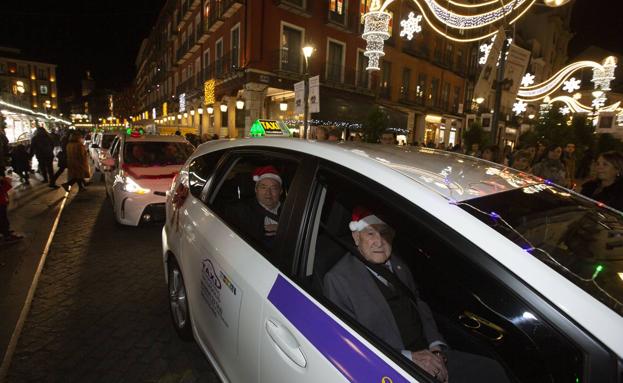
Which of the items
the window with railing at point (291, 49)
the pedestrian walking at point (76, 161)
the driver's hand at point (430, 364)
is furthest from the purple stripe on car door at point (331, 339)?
the window with railing at point (291, 49)

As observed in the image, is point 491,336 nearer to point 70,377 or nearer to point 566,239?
point 566,239

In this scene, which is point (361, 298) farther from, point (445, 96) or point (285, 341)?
point (445, 96)

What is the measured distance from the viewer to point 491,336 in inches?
77.8

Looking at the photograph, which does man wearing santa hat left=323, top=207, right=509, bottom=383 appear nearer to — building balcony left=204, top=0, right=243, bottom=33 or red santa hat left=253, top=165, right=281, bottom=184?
red santa hat left=253, top=165, right=281, bottom=184

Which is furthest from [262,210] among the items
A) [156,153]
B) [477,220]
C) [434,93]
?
[434,93]

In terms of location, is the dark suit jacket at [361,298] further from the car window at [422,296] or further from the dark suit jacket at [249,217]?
the dark suit jacket at [249,217]

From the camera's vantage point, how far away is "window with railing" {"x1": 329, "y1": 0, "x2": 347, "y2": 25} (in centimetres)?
2019

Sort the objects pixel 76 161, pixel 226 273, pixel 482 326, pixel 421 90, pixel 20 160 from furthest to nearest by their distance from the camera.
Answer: pixel 421 90, pixel 20 160, pixel 76 161, pixel 482 326, pixel 226 273

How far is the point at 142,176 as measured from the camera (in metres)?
5.57

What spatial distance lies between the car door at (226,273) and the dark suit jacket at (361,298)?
0.98ft

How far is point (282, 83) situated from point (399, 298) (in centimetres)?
1878

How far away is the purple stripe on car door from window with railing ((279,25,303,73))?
19070 mm

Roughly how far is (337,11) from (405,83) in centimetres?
868

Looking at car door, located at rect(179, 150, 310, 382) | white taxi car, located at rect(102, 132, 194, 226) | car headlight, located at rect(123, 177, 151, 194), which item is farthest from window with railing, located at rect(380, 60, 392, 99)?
car door, located at rect(179, 150, 310, 382)
